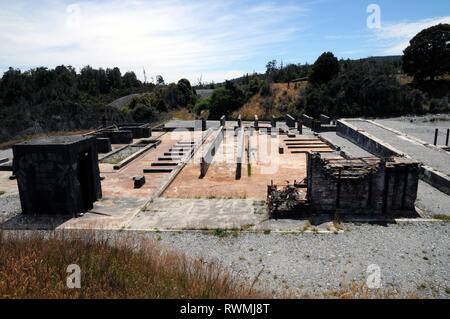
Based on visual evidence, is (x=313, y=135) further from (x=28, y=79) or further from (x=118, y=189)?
(x=28, y=79)

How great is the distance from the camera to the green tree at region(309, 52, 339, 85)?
133 feet

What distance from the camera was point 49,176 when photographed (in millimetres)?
9625

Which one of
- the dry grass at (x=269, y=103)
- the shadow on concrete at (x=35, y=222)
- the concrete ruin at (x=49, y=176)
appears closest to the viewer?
the shadow on concrete at (x=35, y=222)

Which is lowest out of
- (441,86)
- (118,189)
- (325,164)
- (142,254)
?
(118,189)

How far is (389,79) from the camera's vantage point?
113 ft

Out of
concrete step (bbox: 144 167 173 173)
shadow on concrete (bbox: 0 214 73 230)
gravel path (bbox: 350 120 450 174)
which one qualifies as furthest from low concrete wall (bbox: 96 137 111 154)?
gravel path (bbox: 350 120 450 174)

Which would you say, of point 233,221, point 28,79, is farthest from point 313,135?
point 28,79

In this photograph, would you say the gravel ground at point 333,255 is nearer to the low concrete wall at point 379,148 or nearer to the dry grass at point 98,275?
the dry grass at point 98,275

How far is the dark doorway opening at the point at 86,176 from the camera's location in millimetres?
10602

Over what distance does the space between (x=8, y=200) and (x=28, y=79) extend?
202ft

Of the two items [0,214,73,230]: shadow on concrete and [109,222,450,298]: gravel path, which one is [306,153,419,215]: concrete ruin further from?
[0,214,73,230]: shadow on concrete

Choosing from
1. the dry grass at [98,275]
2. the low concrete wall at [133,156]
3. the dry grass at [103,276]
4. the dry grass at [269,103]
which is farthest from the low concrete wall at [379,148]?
the dry grass at [269,103]

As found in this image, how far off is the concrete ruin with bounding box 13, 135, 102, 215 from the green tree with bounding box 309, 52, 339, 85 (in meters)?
36.9

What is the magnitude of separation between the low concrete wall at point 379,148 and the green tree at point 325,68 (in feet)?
55.2
